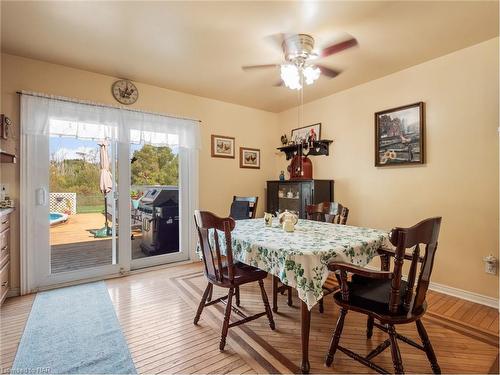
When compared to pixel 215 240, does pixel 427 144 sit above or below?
above

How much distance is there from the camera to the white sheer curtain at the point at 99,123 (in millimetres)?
2764

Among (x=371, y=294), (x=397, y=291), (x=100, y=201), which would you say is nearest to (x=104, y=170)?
(x=100, y=201)


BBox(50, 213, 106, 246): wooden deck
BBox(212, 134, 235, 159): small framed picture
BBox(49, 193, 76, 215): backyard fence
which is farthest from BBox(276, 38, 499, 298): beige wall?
BBox(49, 193, 76, 215): backyard fence

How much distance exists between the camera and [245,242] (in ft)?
5.96

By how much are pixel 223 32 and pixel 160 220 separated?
259cm

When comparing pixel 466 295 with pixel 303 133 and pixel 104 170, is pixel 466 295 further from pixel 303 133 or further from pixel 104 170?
pixel 104 170

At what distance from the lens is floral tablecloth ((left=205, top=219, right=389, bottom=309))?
4.75 feet

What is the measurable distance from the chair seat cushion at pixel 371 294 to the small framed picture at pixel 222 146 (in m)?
2.86

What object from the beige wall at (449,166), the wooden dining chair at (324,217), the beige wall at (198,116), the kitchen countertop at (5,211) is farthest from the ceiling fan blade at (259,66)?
the kitchen countertop at (5,211)

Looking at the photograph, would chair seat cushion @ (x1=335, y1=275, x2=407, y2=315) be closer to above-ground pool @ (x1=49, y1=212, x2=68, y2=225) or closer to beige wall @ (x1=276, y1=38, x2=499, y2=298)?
beige wall @ (x1=276, y1=38, x2=499, y2=298)

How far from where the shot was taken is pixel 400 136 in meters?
3.04

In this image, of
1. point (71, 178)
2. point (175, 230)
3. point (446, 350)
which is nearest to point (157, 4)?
point (71, 178)

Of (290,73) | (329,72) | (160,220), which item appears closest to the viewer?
(290,73)

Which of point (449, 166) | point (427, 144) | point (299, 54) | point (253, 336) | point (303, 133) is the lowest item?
point (253, 336)
